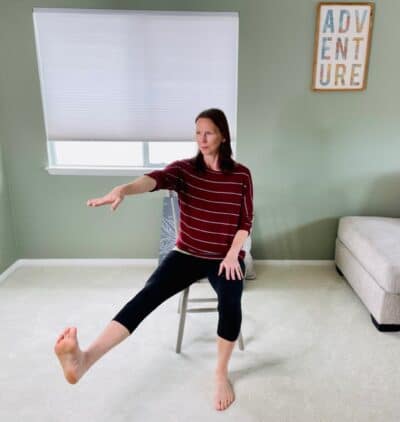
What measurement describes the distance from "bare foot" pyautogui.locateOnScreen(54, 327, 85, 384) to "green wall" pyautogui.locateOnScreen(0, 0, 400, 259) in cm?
163

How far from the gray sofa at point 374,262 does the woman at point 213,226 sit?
885 millimetres

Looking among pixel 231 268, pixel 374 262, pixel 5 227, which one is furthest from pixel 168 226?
pixel 374 262

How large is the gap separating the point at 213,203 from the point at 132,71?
137cm

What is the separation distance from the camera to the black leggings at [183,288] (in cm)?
145

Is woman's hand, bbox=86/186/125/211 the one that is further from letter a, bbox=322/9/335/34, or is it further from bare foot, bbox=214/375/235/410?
letter a, bbox=322/9/335/34

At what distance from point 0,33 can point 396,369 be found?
3135mm

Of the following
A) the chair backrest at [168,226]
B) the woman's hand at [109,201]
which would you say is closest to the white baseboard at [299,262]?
the chair backrest at [168,226]

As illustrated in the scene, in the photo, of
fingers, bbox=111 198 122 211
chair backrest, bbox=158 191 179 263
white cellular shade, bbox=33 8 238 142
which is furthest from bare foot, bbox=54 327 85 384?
white cellular shade, bbox=33 8 238 142

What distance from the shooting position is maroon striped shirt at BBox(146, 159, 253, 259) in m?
1.66

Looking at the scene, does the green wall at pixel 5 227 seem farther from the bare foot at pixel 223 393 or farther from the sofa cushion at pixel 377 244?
the sofa cushion at pixel 377 244

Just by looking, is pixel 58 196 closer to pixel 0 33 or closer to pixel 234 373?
pixel 0 33

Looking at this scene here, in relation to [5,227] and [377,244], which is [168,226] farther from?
[377,244]

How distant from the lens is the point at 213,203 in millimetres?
1654

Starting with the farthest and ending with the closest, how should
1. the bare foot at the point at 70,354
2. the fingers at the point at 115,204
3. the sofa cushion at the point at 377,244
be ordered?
the sofa cushion at the point at 377,244 < the fingers at the point at 115,204 < the bare foot at the point at 70,354
